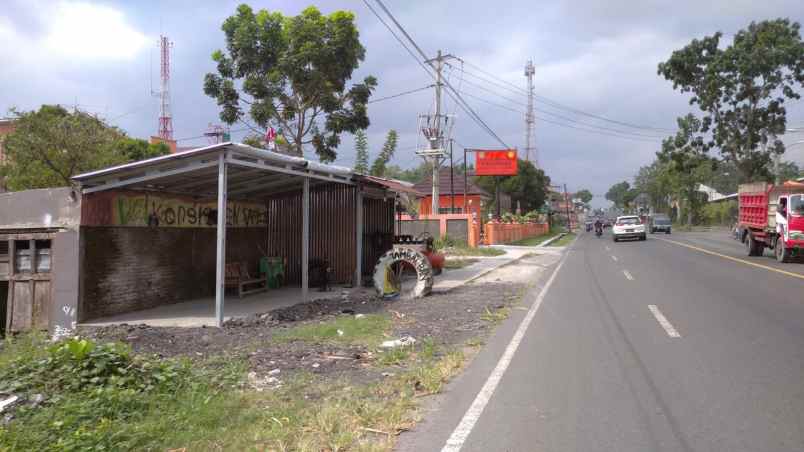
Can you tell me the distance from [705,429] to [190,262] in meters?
11.1

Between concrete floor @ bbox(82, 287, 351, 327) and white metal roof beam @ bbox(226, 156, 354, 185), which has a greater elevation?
white metal roof beam @ bbox(226, 156, 354, 185)

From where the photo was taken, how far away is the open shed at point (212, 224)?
1038cm

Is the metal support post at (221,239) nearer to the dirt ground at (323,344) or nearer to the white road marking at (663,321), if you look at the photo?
the dirt ground at (323,344)

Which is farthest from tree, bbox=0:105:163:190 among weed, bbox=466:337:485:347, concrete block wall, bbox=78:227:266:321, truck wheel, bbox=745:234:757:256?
truck wheel, bbox=745:234:757:256

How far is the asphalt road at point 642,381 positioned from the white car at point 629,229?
2783cm

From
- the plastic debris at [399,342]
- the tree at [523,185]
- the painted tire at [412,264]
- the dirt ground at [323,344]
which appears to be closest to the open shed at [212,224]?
the dirt ground at [323,344]

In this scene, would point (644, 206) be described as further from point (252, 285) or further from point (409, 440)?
point (409, 440)

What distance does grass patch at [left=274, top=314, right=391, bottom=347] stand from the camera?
8.62m

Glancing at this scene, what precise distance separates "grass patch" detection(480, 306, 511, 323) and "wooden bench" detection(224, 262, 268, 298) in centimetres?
548

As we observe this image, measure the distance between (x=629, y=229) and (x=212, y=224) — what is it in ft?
104

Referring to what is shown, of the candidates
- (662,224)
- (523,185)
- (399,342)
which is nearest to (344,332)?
(399,342)

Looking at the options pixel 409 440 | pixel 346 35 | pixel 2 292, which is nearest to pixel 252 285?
pixel 2 292

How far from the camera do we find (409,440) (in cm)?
469

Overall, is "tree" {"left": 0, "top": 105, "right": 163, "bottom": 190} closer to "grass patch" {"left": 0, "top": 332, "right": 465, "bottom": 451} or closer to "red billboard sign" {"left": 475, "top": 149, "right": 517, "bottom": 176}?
"grass patch" {"left": 0, "top": 332, "right": 465, "bottom": 451}
